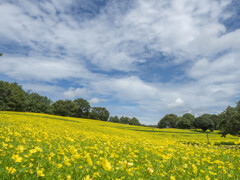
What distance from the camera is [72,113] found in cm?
8262

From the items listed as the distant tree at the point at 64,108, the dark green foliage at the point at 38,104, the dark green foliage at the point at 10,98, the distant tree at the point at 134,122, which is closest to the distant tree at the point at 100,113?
the distant tree at the point at 64,108

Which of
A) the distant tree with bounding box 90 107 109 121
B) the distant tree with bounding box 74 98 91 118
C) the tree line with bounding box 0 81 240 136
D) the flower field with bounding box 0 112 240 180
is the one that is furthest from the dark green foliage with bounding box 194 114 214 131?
the flower field with bounding box 0 112 240 180

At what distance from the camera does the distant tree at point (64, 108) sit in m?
80.9

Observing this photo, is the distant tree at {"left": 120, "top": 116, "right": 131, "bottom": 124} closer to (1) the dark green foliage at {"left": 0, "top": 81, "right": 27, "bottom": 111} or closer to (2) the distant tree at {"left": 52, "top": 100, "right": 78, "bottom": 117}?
(2) the distant tree at {"left": 52, "top": 100, "right": 78, "bottom": 117}

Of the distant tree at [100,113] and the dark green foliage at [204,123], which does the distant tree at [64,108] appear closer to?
the distant tree at [100,113]

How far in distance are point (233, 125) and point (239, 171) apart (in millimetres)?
18250

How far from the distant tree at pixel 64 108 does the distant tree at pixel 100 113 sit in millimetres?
16184

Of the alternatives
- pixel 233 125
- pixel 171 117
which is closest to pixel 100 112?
pixel 171 117

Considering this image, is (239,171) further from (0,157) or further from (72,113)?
(72,113)

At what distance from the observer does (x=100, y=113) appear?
101m

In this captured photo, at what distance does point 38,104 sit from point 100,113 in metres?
39.5

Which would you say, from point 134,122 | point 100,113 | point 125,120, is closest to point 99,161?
point 100,113

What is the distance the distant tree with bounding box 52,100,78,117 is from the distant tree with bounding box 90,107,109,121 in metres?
16.2

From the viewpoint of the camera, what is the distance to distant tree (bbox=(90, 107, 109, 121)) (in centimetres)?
9848
